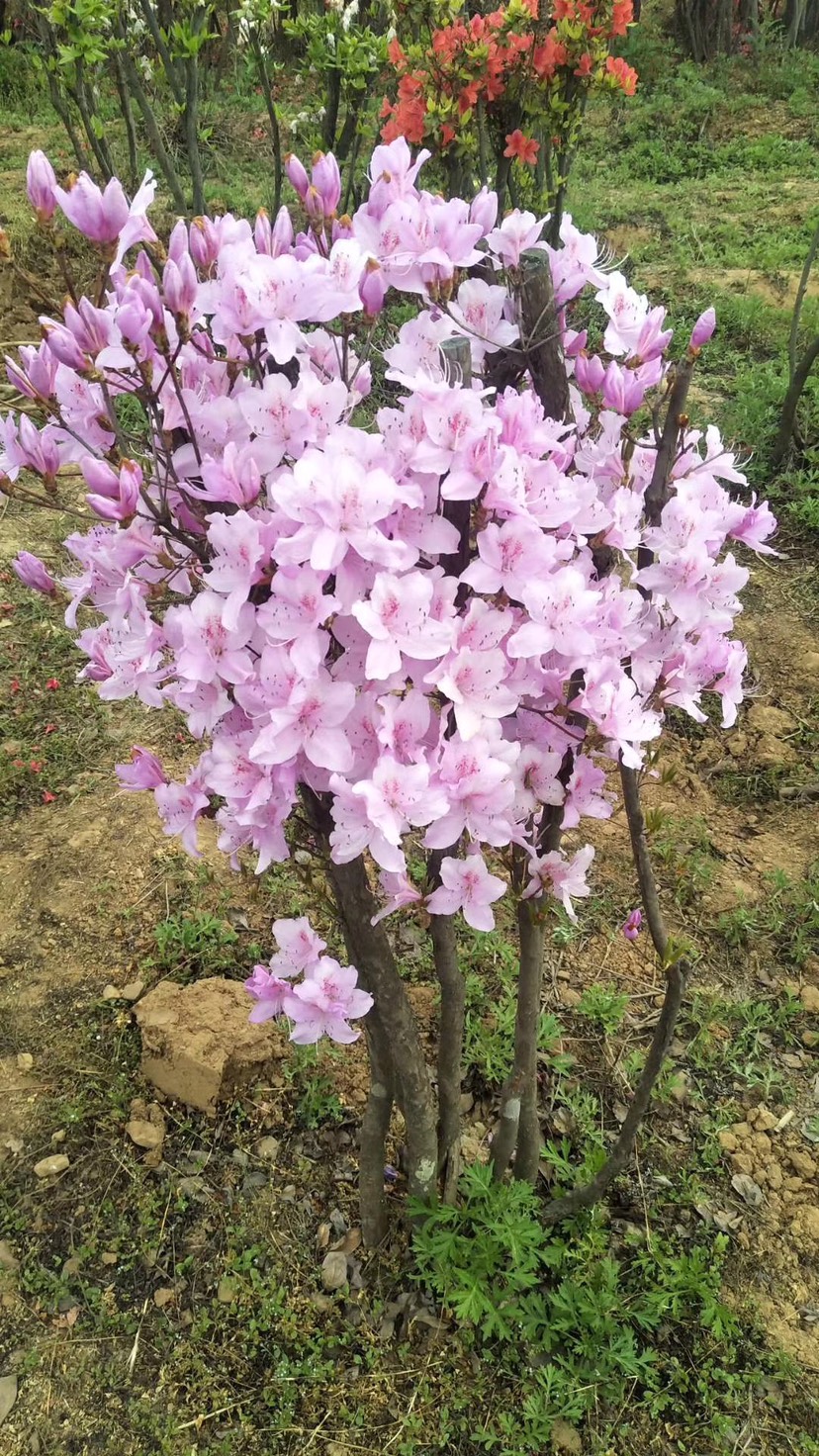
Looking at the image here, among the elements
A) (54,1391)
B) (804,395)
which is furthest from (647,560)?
(804,395)

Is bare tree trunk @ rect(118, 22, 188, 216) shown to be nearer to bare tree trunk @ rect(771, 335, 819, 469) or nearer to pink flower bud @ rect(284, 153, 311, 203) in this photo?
bare tree trunk @ rect(771, 335, 819, 469)

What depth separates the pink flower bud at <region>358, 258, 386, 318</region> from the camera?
4.02 ft

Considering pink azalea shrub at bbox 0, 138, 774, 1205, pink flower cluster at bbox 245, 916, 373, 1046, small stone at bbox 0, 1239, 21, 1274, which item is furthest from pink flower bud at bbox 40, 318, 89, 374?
small stone at bbox 0, 1239, 21, 1274

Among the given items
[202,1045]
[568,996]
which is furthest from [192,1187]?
[568,996]

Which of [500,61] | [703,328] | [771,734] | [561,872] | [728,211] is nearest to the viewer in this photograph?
[703,328]

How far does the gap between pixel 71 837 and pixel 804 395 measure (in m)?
4.26

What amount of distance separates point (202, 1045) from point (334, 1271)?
2.07 feet

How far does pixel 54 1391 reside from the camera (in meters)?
2.08

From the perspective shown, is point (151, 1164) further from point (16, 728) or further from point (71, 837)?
point (16, 728)

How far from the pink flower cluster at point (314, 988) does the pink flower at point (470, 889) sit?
23 centimetres

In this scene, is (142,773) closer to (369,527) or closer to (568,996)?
(369,527)

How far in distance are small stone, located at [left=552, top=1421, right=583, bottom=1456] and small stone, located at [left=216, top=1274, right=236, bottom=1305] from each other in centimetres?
76

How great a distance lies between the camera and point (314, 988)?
1.51 metres

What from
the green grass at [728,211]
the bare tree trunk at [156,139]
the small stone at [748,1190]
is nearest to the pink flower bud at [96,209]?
the small stone at [748,1190]
